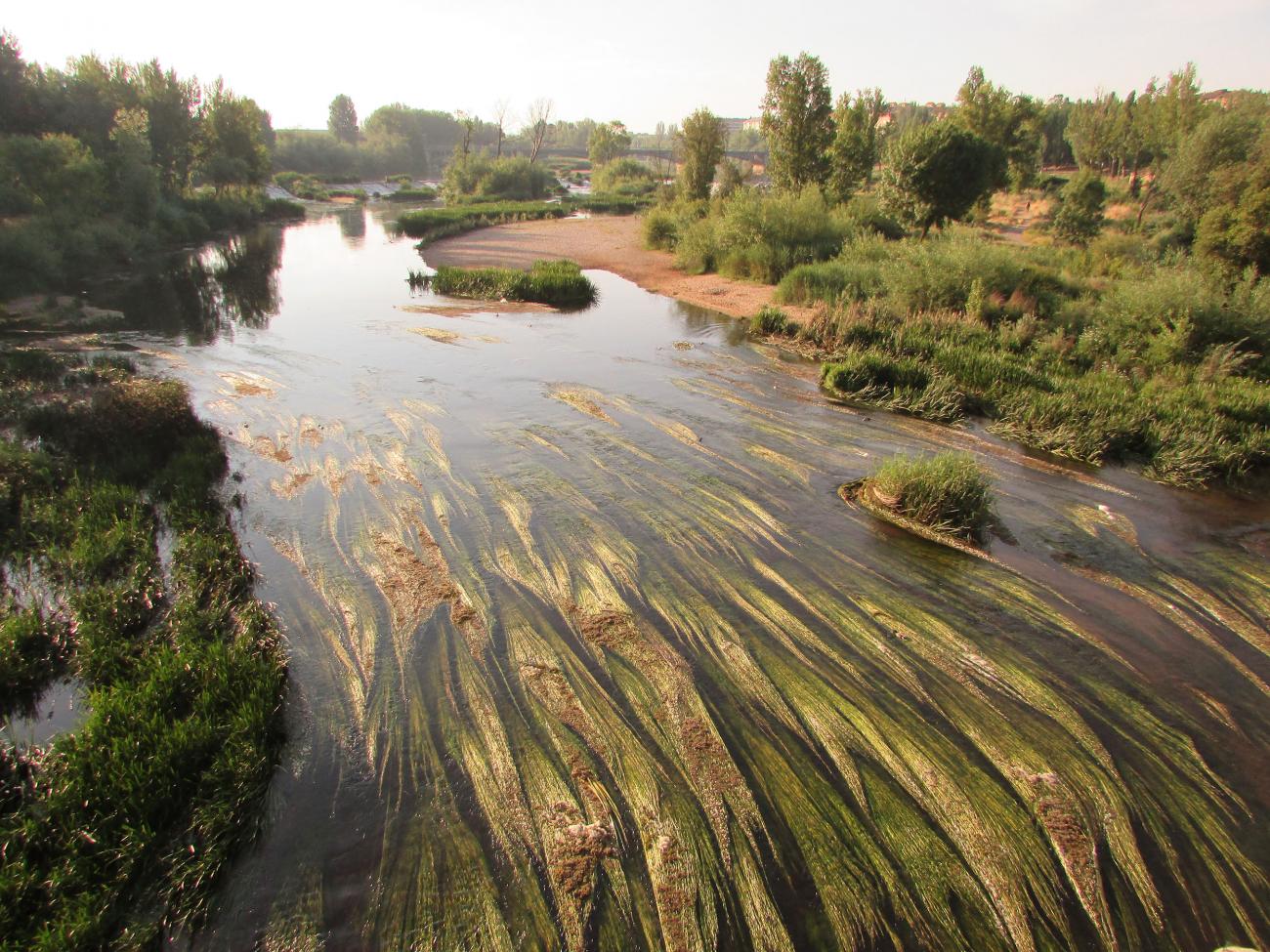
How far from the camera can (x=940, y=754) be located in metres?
3.96

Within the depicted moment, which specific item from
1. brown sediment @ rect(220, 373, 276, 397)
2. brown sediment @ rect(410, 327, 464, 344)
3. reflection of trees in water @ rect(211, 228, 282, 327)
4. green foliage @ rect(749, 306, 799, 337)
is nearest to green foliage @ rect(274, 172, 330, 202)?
reflection of trees in water @ rect(211, 228, 282, 327)

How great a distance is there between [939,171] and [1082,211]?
25.8ft

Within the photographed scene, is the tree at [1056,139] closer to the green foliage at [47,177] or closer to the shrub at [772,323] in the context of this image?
the shrub at [772,323]

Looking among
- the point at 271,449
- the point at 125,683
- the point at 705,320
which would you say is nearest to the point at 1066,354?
the point at 705,320

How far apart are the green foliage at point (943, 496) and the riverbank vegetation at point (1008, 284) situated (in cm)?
289

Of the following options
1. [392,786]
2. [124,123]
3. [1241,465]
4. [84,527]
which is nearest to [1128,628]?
[1241,465]

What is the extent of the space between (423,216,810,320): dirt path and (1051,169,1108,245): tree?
495 inches

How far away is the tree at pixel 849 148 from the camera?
26.2 meters

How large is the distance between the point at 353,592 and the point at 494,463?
284 cm

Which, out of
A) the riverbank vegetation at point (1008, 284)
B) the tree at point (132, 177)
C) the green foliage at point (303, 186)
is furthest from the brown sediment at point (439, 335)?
the green foliage at point (303, 186)

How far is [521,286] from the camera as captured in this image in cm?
1798

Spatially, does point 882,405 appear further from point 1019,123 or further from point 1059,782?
point 1019,123

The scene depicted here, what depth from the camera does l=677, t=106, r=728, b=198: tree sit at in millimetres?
30938

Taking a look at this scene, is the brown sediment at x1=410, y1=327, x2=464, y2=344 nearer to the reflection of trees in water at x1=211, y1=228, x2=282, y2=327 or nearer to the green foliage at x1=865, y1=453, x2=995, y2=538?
the reflection of trees in water at x1=211, y1=228, x2=282, y2=327
